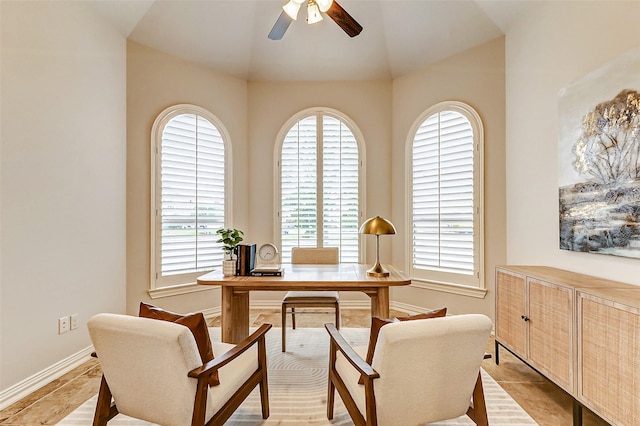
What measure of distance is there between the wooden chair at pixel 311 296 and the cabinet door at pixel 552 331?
1538mm

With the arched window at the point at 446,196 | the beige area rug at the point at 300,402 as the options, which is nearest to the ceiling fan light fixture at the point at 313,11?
the arched window at the point at 446,196

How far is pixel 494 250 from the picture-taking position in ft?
11.1

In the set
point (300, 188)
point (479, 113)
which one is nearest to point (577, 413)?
point (479, 113)

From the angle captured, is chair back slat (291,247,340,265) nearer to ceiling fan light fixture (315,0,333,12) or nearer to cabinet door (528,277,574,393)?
cabinet door (528,277,574,393)

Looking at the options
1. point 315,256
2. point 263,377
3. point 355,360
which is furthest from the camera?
point 315,256

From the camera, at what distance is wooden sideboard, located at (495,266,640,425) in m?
1.48

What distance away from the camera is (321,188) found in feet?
13.8

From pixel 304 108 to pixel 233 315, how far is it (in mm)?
2878

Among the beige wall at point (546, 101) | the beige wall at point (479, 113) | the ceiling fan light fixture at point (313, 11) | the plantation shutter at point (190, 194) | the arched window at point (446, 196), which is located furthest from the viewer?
the plantation shutter at point (190, 194)

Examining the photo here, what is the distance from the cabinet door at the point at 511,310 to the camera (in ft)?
7.53

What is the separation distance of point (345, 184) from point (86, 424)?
10.9 ft

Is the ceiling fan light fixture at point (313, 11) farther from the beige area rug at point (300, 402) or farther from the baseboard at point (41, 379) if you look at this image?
the baseboard at point (41, 379)

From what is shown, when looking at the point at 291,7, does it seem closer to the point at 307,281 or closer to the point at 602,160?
the point at 307,281

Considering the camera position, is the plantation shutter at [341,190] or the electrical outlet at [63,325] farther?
the plantation shutter at [341,190]
